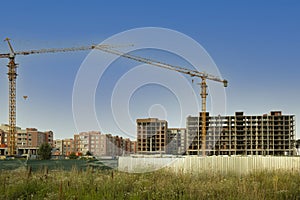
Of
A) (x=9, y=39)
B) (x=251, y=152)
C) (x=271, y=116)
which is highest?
(x=9, y=39)

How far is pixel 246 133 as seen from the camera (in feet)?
363

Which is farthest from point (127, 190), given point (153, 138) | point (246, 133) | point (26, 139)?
point (26, 139)

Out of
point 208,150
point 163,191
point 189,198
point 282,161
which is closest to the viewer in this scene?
point 189,198

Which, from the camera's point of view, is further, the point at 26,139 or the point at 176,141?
the point at 176,141

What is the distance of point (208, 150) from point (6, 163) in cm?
9581

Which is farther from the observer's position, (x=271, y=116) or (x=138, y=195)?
(x=271, y=116)

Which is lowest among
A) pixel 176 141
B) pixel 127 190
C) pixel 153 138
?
pixel 176 141

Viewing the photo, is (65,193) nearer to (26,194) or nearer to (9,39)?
(26,194)

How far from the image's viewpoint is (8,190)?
10086 millimetres

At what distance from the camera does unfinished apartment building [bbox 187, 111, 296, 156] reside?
359 ft

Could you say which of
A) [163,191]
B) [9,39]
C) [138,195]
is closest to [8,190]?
[138,195]

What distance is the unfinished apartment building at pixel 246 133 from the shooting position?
10950cm

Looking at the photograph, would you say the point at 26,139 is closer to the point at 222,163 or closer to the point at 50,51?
the point at 50,51

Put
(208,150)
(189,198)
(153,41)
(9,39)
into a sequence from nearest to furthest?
(189,198), (153,41), (9,39), (208,150)
